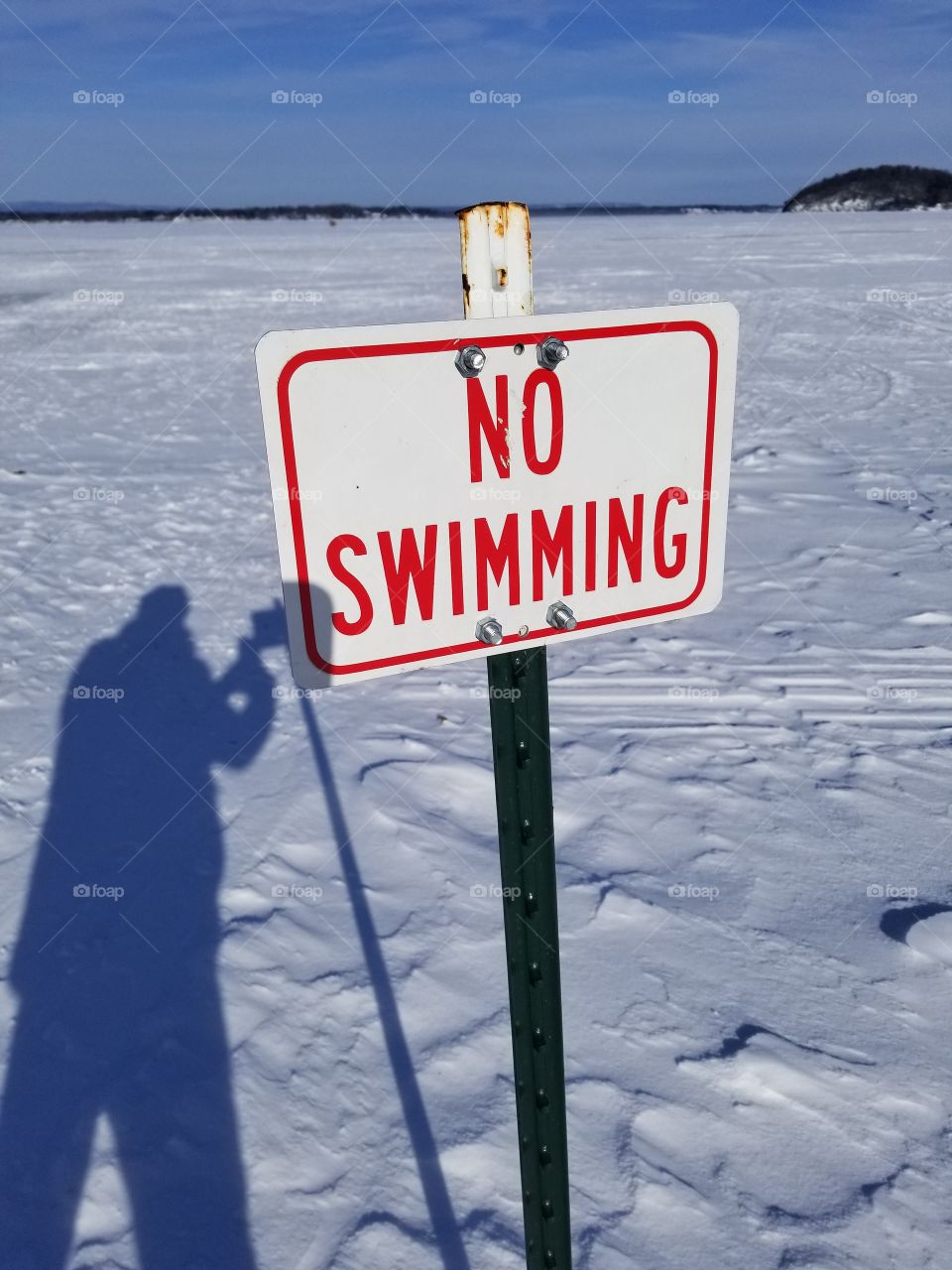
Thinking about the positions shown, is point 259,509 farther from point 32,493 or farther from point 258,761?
point 258,761

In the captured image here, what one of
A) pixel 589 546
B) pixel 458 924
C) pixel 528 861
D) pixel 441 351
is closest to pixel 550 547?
pixel 589 546

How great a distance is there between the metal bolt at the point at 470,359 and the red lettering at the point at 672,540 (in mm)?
323

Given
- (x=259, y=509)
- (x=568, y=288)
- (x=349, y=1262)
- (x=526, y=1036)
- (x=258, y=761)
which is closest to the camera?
(x=526, y=1036)

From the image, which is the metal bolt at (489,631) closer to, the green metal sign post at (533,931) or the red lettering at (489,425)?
the green metal sign post at (533,931)

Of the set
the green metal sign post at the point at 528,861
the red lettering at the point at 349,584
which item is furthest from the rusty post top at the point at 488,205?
the red lettering at the point at 349,584

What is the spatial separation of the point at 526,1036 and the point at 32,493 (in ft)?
22.4

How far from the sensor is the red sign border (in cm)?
107

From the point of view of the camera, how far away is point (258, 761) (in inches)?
149

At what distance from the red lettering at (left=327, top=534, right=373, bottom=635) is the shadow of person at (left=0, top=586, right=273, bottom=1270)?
1535mm

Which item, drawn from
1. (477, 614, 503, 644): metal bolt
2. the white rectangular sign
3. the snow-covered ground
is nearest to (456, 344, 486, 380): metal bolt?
the white rectangular sign

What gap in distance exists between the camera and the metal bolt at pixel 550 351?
113cm

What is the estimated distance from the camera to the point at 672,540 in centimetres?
131

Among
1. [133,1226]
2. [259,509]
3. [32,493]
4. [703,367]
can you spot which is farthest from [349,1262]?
[32,493]

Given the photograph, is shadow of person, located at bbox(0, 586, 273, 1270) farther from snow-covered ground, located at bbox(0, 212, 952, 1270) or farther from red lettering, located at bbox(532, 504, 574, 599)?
red lettering, located at bbox(532, 504, 574, 599)
